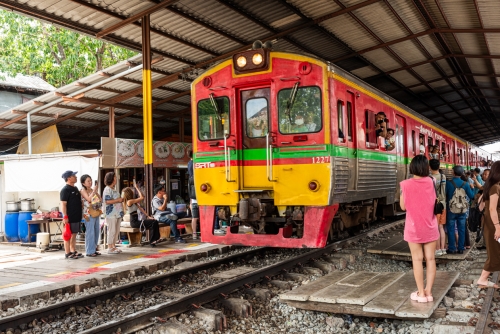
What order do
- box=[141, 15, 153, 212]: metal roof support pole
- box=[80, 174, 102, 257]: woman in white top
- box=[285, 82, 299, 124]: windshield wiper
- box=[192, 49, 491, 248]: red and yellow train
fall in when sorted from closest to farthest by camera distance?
1. box=[192, 49, 491, 248]: red and yellow train
2. box=[285, 82, 299, 124]: windshield wiper
3. box=[80, 174, 102, 257]: woman in white top
4. box=[141, 15, 153, 212]: metal roof support pole

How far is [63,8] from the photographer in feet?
30.7

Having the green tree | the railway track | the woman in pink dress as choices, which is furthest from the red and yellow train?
the green tree

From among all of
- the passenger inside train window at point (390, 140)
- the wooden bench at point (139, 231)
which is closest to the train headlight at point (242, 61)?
the passenger inside train window at point (390, 140)

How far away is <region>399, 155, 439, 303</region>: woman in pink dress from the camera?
4.66 m

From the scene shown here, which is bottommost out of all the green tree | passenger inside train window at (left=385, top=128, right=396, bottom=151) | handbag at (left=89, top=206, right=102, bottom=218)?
handbag at (left=89, top=206, right=102, bottom=218)

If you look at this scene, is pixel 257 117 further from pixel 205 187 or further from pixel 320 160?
pixel 205 187

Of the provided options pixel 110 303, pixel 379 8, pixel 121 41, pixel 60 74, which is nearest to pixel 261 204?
pixel 110 303

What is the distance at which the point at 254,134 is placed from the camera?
24.0 feet

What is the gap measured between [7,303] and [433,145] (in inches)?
483

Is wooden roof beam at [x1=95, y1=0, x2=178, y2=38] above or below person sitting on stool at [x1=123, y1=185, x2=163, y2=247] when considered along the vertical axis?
above

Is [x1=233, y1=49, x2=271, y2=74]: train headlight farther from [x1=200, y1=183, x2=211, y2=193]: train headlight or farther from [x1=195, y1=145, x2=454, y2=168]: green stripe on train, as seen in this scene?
[x1=200, y1=183, x2=211, y2=193]: train headlight

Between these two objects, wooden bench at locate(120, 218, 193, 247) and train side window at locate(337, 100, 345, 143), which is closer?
train side window at locate(337, 100, 345, 143)

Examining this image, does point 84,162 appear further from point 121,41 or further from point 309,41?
point 309,41

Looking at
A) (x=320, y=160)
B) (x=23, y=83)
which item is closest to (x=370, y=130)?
(x=320, y=160)
